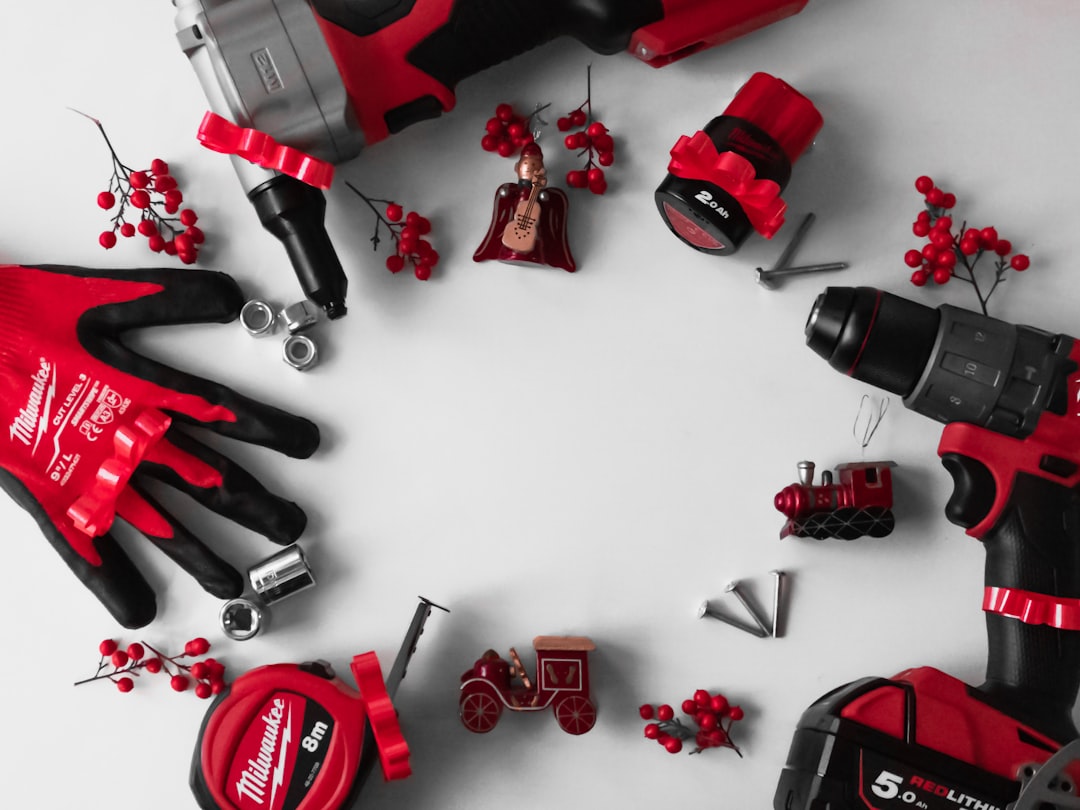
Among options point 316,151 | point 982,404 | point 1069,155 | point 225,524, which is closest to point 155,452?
point 225,524

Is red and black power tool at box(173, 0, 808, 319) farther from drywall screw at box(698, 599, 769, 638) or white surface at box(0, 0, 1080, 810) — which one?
drywall screw at box(698, 599, 769, 638)

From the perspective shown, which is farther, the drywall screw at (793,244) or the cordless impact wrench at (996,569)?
the drywall screw at (793,244)

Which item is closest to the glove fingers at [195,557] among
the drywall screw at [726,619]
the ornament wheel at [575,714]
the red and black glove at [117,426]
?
the red and black glove at [117,426]

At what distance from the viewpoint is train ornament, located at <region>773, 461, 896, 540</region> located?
921mm

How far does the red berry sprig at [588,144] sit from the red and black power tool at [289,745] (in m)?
0.49

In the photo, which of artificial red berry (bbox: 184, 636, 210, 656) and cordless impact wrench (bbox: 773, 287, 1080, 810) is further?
artificial red berry (bbox: 184, 636, 210, 656)

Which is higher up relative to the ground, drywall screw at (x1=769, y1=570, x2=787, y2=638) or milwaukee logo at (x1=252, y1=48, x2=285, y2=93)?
milwaukee logo at (x1=252, y1=48, x2=285, y2=93)

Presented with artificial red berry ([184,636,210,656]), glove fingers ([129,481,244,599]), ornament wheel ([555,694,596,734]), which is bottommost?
ornament wheel ([555,694,596,734])

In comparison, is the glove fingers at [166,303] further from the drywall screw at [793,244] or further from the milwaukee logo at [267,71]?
the drywall screw at [793,244]

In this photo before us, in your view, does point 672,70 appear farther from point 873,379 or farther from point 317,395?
point 317,395

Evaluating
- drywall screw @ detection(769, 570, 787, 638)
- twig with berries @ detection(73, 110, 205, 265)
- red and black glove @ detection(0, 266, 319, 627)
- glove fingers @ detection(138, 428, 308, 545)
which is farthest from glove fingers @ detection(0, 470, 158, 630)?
drywall screw @ detection(769, 570, 787, 638)

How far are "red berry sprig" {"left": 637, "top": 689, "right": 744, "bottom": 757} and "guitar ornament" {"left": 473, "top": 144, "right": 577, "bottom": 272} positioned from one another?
49cm

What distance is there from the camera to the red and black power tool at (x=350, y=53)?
A: 86 centimetres

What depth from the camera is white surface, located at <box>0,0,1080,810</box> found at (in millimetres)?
1001
